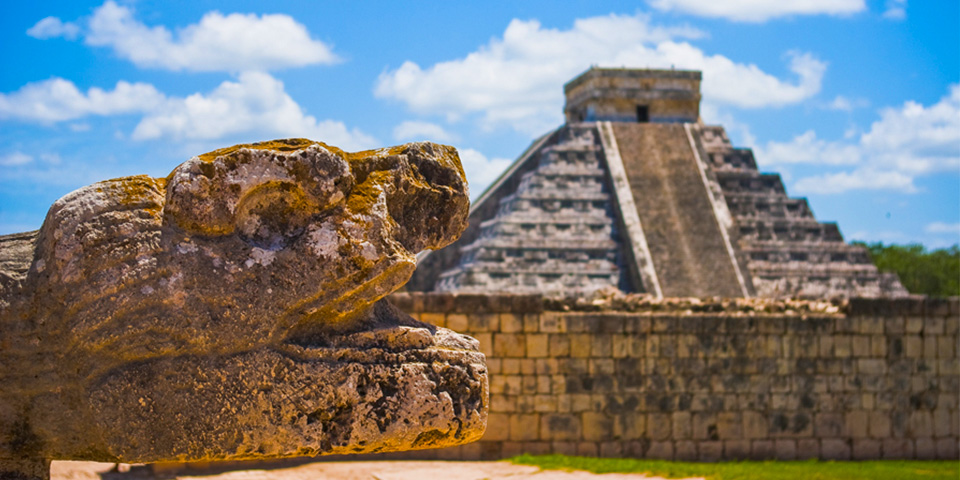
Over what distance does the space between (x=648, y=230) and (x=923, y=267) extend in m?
27.0

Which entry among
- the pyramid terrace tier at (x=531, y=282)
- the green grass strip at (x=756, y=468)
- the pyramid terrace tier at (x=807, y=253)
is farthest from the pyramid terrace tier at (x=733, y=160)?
the green grass strip at (x=756, y=468)

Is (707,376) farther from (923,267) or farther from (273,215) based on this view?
(923,267)

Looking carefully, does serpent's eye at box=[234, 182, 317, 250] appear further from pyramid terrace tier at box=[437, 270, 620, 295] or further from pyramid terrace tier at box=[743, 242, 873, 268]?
pyramid terrace tier at box=[743, 242, 873, 268]

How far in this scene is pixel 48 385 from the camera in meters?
3.12

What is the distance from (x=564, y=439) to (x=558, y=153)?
42.3 ft

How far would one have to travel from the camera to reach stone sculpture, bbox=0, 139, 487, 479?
3.08 metres

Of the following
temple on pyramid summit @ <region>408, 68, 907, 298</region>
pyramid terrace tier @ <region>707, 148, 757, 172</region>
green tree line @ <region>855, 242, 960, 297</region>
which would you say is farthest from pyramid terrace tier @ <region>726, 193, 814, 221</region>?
green tree line @ <region>855, 242, 960, 297</region>

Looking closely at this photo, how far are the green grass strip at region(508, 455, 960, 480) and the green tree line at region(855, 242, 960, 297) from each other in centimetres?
2981

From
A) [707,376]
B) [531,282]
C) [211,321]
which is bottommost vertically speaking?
[707,376]

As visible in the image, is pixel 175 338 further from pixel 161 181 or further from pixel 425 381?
pixel 425 381

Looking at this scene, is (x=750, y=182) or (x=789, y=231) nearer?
(x=789, y=231)

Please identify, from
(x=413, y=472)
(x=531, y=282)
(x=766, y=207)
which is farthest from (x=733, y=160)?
(x=413, y=472)

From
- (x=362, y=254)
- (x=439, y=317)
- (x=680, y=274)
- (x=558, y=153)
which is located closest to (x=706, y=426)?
(x=439, y=317)

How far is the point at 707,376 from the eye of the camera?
1250cm
